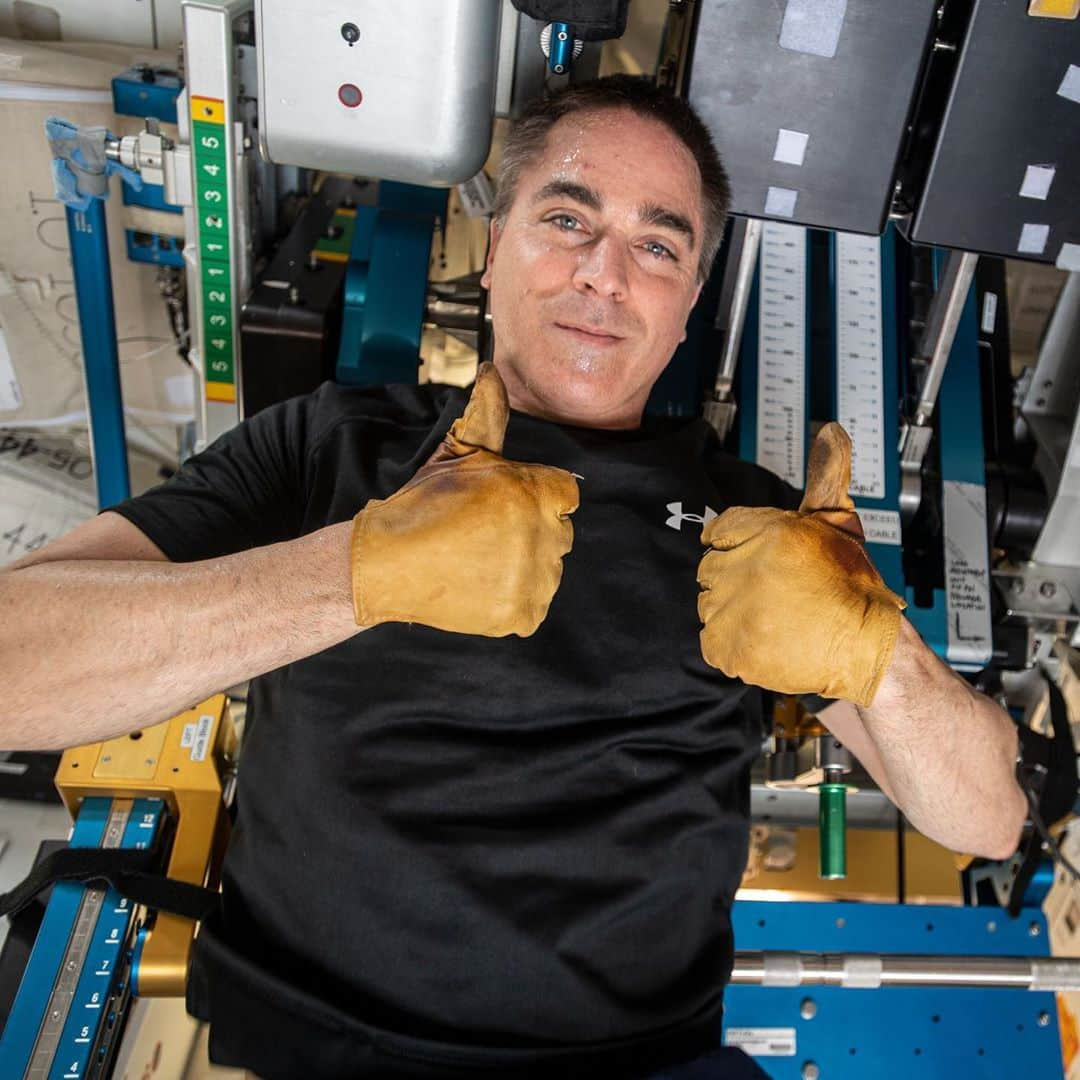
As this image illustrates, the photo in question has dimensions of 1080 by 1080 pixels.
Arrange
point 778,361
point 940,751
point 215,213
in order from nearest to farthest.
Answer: point 940,751 < point 215,213 < point 778,361

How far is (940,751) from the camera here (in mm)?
1392

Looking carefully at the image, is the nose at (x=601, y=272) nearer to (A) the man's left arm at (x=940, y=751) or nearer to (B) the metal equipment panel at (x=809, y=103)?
(B) the metal equipment panel at (x=809, y=103)

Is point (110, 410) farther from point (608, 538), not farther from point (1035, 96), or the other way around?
point (1035, 96)

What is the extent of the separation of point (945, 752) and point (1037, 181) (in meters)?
0.86

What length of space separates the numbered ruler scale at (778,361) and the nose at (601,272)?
541 mm

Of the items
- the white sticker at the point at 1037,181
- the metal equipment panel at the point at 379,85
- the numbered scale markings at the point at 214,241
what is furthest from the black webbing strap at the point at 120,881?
the white sticker at the point at 1037,181

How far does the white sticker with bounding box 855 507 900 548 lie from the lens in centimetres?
194

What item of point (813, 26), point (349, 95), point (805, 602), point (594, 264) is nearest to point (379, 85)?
point (349, 95)

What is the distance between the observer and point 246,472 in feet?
4.84

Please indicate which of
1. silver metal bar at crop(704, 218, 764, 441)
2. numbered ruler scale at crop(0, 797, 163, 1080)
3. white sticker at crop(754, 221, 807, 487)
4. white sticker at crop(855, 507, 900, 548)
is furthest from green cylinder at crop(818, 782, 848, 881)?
numbered ruler scale at crop(0, 797, 163, 1080)

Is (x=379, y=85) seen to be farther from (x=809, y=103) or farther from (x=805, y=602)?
(x=805, y=602)

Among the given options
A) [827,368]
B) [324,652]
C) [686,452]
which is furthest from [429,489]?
[827,368]

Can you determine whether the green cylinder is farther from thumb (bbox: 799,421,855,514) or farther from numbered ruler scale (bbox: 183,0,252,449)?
numbered ruler scale (bbox: 183,0,252,449)

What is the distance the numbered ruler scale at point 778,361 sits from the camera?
1966mm
